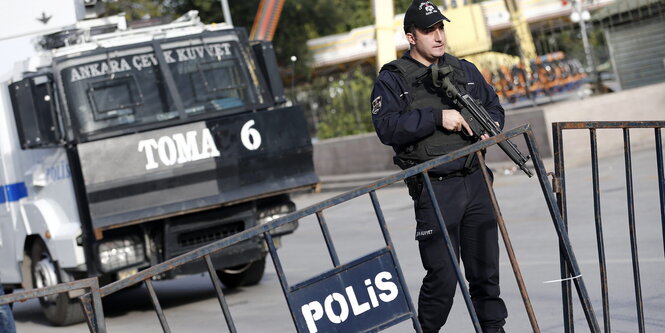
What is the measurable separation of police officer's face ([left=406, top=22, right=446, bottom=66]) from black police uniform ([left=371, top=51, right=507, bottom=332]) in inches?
2.9

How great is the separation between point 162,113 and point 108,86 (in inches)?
22.4

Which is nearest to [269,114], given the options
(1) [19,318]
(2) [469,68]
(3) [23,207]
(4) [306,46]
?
(3) [23,207]

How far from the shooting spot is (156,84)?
1079 centimetres

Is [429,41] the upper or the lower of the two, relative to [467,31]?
upper

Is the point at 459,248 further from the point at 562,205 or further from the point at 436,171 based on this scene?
the point at 562,205

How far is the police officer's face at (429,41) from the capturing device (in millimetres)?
5543

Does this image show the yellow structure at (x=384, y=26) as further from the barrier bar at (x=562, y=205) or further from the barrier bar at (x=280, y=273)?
the barrier bar at (x=280, y=273)

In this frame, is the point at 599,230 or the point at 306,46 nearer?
the point at 599,230

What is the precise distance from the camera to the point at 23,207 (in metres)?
11.2

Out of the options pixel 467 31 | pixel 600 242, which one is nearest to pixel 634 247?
pixel 600 242

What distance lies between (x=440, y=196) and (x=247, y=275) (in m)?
6.87

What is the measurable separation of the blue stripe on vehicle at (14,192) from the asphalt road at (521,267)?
1360 mm

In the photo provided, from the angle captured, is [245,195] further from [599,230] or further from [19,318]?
[599,230]

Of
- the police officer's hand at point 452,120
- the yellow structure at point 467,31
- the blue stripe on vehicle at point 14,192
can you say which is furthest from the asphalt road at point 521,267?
the yellow structure at point 467,31
